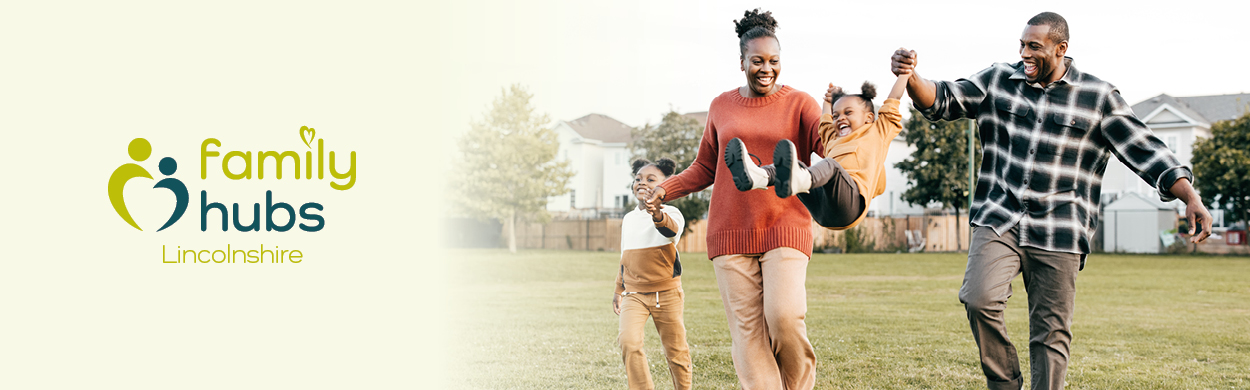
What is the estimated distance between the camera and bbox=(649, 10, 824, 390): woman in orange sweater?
163 inches

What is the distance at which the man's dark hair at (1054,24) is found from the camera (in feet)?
13.9

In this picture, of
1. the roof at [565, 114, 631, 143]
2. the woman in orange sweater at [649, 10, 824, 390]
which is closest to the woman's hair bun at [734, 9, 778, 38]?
the woman in orange sweater at [649, 10, 824, 390]

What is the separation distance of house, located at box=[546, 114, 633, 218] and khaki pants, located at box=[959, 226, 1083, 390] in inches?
1918

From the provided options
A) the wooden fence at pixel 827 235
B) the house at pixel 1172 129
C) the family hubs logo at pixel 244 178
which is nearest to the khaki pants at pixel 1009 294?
the family hubs logo at pixel 244 178

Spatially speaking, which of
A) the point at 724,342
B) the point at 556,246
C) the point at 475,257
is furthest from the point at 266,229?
the point at 556,246

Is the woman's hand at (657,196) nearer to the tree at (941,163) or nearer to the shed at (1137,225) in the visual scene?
the shed at (1137,225)

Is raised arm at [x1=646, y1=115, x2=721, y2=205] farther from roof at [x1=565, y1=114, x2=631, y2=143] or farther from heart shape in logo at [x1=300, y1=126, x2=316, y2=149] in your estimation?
roof at [x1=565, y1=114, x2=631, y2=143]

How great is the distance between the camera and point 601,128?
58250mm

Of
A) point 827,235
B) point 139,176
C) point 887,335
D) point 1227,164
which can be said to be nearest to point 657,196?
point 887,335

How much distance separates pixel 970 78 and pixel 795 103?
2.99ft

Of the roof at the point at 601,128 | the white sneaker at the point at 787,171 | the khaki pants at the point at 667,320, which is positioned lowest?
the khaki pants at the point at 667,320

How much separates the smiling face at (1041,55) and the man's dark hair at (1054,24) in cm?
1

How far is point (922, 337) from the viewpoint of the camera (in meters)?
9.43

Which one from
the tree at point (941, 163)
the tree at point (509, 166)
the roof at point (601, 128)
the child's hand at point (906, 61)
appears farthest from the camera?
the roof at point (601, 128)
